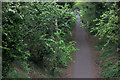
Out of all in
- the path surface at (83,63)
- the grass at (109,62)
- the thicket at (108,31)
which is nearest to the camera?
the thicket at (108,31)

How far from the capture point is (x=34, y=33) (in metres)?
10.4

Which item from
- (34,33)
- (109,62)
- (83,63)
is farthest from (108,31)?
(83,63)

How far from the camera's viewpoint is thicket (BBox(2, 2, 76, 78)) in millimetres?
7848

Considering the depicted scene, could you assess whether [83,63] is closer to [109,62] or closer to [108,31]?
[109,62]

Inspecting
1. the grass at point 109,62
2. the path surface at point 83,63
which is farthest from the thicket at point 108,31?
the path surface at point 83,63

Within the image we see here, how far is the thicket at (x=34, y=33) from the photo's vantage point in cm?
785

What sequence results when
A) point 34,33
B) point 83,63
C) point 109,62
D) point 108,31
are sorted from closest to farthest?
point 34,33
point 108,31
point 109,62
point 83,63

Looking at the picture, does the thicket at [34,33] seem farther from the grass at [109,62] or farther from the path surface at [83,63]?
the grass at [109,62]

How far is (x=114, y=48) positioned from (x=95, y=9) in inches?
245

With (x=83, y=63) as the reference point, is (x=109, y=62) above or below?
above

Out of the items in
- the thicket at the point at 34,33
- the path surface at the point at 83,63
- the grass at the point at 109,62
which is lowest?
the path surface at the point at 83,63

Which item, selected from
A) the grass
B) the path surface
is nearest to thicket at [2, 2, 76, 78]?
the path surface

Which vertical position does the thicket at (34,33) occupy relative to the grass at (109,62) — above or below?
above

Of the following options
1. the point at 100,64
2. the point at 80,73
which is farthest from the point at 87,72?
the point at 100,64
